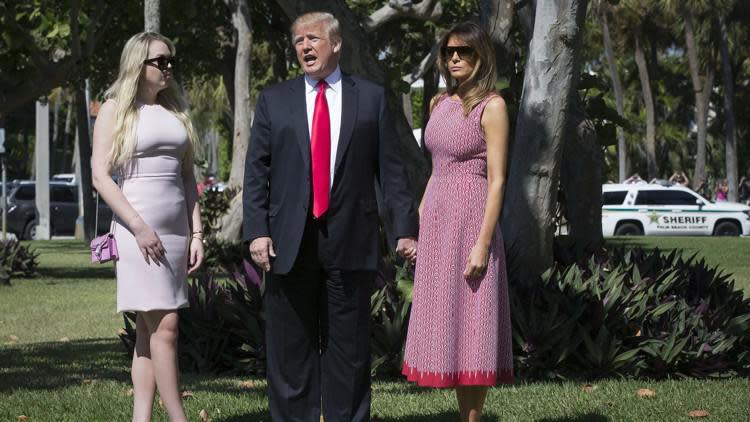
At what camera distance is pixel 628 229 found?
38531mm

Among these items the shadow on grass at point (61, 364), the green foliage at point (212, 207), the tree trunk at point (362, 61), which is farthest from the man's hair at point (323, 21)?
the green foliage at point (212, 207)

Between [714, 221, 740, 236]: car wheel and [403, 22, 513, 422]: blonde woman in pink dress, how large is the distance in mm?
33651

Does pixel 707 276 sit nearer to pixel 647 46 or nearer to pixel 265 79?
pixel 265 79

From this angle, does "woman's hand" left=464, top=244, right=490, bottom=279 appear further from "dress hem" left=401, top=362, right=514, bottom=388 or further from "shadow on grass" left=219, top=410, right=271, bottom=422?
"shadow on grass" left=219, top=410, right=271, bottom=422

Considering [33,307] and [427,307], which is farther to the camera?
[33,307]

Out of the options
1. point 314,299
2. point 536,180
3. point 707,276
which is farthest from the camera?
point 707,276

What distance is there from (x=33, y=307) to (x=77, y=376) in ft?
24.6

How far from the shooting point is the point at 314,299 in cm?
552

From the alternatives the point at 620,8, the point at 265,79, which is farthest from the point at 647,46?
the point at 265,79

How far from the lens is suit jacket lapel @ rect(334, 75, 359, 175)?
5.39m

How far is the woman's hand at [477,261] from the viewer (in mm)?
5707

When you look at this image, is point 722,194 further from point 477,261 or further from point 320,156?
point 320,156

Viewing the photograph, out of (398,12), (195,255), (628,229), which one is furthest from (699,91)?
(195,255)

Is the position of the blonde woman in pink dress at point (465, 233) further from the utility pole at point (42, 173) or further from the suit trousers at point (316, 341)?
the utility pole at point (42, 173)
